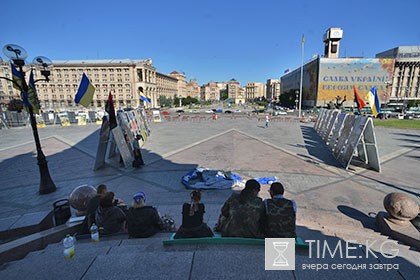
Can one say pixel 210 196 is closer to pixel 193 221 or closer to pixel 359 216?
pixel 193 221

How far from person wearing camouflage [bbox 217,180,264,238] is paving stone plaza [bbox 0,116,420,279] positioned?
237 mm

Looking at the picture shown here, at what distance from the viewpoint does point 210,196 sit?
717cm

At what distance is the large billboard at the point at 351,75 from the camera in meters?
63.0

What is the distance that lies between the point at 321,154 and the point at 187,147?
851cm

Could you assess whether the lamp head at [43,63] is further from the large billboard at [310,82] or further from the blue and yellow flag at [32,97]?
the large billboard at [310,82]

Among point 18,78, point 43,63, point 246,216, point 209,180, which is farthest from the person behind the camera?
point 209,180

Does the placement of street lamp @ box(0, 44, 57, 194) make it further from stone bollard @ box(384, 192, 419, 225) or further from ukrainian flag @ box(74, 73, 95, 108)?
stone bollard @ box(384, 192, 419, 225)

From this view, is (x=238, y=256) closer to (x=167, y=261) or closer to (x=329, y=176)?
(x=167, y=261)

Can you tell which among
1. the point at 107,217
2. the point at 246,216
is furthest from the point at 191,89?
the point at 246,216

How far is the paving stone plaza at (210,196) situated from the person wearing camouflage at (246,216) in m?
0.24

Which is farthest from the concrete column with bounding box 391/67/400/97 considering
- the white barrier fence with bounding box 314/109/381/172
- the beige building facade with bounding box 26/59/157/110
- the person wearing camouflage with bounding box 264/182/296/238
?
the person wearing camouflage with bounding box 264/182/296/238

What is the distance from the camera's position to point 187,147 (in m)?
14.8

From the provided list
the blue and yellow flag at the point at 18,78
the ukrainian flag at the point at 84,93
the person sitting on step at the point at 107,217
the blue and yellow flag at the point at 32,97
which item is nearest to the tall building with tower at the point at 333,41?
the ukrainian flag at the point at 84,93

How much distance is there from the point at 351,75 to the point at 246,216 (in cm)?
7571
